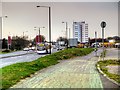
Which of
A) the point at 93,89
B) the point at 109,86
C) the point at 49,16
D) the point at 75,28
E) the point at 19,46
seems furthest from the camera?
the point at 75,28

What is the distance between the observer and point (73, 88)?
1398 centimetres

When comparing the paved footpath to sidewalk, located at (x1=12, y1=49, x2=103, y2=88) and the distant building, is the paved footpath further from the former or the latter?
the distant building

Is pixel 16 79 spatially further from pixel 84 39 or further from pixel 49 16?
pixel 84 39

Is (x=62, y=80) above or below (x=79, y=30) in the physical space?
below

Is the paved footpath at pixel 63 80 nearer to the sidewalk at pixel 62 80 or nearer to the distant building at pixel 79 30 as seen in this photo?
the sidewalk at pixel 62 80

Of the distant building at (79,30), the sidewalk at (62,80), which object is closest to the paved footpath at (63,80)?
the sidewalk at (62,80)

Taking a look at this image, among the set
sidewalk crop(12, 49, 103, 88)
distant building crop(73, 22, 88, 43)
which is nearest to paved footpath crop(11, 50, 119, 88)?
sidewalk crop(12, 49, 103, 88)

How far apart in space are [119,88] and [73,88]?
1.79 meters

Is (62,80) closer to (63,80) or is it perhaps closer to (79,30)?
(63,80)

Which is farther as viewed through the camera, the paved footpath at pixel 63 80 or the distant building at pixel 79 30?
the distant building at pixel 79 30

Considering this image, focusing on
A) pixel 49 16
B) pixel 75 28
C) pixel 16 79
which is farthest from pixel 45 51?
pixel 75 28

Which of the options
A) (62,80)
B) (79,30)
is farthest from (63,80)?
(79,30)

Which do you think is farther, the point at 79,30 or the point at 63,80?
the point at 79,30

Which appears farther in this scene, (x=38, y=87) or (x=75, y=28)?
(x=75, y=28)
